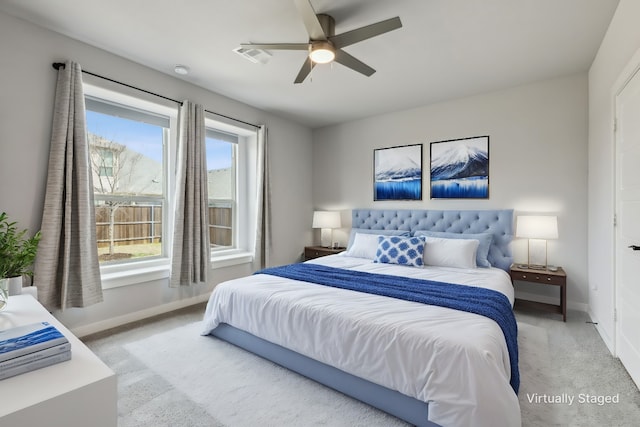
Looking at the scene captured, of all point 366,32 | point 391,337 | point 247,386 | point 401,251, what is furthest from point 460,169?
point 247,386

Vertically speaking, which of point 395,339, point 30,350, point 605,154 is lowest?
point 395,339

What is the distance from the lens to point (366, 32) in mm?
2062

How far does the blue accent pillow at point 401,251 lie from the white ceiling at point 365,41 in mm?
1851

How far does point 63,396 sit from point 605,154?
3.91 metres

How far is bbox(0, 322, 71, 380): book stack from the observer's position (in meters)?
1.08

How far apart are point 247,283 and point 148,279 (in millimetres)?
1363

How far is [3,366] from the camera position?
106 cm

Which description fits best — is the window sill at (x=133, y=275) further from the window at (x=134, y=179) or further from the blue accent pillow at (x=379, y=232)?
the blue accent pillow at (x=379, y=232)

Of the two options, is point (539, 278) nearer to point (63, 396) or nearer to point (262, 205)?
point (262, 205)

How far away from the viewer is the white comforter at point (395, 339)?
149 centimetres

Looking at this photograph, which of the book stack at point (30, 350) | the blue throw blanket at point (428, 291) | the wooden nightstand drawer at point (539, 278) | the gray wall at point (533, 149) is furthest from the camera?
the gray wall at point (533, 149)

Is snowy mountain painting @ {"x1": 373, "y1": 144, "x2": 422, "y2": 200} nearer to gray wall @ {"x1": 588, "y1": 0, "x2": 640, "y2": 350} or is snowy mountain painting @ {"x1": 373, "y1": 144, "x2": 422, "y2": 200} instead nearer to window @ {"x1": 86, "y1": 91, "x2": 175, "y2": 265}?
gray wall @ {"x1": 588, "y1": 0, "x2": 640, "y2": 350}

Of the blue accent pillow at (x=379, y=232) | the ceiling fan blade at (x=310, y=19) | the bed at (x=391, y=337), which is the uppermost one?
the ceiling fan blade at (x=310, y=19)

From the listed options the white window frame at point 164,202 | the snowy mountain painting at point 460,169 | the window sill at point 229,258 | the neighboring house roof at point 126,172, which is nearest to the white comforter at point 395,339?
the white window frame at point 164,202
